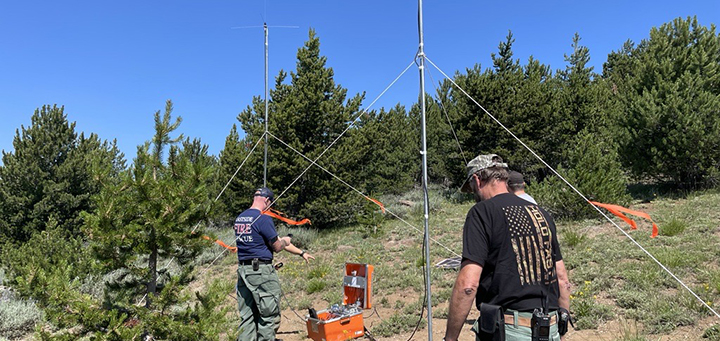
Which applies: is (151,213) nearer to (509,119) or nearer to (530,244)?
(530,244)

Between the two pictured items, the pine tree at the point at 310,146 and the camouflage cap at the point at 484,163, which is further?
the pine tree at the point at 310,146

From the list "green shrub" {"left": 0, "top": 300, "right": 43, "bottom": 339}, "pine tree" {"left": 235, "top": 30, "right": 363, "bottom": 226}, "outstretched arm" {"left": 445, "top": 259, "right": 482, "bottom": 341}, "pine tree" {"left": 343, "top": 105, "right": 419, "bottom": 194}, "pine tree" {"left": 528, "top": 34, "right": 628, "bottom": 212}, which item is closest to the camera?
"outstretched arm" {"left": 445, "top": 259, "right": 482, "bottom": 341}

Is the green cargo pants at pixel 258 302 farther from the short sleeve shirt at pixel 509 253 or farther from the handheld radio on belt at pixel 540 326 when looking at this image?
the handheld radio on belt at pixel 540 326

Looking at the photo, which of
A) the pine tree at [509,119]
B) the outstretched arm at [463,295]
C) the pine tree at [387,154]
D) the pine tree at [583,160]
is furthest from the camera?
the pine tree at [509,119]

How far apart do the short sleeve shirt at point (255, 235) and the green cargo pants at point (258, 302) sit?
0.43ft

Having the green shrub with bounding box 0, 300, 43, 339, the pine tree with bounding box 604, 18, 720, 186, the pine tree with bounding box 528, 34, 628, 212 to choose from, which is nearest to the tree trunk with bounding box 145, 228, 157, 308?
the green shrub with bounding box 0, 300, 43, 339

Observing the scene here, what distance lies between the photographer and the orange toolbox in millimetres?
4750

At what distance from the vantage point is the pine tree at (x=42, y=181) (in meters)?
12.0

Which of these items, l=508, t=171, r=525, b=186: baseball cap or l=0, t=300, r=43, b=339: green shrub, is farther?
l=0, t=300, r=43, b=339: green shrub

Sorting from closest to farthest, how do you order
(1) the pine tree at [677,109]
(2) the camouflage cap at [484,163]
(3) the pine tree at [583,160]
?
1. (2) the camouflage cap at [484,163]
2. (3) the pine tree at [583,160]
3. (1) the pine tree at [677,109]

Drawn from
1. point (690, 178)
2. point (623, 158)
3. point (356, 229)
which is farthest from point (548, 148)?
point (356, 229)

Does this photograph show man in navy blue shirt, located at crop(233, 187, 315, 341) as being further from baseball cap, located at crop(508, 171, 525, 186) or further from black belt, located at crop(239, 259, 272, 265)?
baseball cap, located at crop(508, 171, 525, 186)

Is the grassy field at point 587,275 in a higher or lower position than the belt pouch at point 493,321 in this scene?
lower

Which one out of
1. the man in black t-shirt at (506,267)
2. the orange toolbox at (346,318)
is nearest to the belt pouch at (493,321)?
the man in black t-shirt at (506,267)
